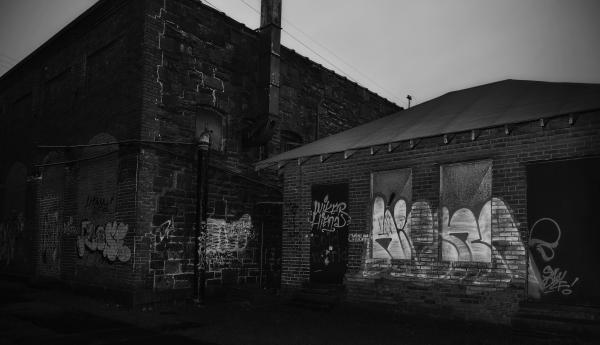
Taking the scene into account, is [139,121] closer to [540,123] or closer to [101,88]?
[101,88]

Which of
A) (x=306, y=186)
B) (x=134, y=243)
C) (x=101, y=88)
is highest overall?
(x=101, y=88)

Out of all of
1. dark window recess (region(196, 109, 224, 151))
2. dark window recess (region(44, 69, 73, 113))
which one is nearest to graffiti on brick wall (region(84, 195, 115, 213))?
dark window recess (region(196, 109, 224, 151))

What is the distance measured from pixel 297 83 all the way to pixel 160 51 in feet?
17.2

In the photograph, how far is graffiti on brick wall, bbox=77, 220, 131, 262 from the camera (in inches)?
451

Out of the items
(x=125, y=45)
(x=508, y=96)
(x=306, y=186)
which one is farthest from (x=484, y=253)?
(x=125, y=45)

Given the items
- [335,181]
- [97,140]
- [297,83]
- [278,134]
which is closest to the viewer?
[335,181]

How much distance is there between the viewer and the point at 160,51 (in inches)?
466

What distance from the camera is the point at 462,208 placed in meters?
8.80

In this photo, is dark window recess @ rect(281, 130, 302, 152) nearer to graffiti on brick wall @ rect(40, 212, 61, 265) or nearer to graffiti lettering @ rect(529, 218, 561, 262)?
graffiti on brick wall @ rect(40, 212, 61, 265)

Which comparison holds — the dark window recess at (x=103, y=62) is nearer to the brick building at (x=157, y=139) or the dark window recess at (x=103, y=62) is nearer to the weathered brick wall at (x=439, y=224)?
the brick building at (x=157, y=139)

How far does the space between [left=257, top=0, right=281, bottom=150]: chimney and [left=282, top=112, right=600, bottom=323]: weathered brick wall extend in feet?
9.49

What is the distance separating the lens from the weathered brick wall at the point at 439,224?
26.1ft

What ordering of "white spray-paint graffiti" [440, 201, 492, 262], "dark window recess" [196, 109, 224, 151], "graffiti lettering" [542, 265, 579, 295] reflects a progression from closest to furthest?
"graffiti lettering" [542, 265, 579, 295] → "white spray-paint graffiti" [440, 201, 492, 262] → "dark window recess" [196, 109, 224, 151]

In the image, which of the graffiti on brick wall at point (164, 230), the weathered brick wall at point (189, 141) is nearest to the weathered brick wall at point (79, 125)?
the weathered brick wall at point (189, 141)
